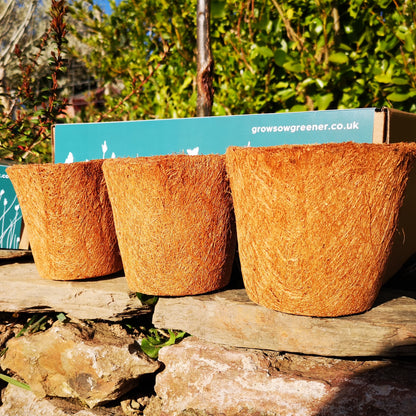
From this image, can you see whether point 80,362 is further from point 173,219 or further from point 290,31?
point 290,31

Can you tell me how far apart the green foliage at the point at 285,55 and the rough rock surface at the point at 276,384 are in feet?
4.50

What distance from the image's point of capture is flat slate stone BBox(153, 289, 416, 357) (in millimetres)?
1288

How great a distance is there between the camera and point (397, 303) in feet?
4.69

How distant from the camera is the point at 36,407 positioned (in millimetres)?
1702

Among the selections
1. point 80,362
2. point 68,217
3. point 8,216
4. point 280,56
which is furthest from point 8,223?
point 280,56

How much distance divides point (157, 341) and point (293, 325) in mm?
602

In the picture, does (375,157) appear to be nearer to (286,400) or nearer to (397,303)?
(397,303)

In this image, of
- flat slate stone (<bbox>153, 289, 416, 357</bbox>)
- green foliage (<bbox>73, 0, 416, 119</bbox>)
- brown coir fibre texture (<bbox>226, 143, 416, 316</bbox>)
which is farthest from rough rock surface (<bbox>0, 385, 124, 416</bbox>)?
green foliage (<bbox>73, 0, 416, 119</bbox>)

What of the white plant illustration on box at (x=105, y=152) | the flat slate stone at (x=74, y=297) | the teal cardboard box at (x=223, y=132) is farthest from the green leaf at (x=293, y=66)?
the flat slate stone at (x=74, y=297)

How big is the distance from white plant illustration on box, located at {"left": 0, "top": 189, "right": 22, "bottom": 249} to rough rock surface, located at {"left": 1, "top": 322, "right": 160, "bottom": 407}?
531 millimetres

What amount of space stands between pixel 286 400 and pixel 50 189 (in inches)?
46.3

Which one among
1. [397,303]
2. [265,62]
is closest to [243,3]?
[265,62]

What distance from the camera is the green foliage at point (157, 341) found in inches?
63.9

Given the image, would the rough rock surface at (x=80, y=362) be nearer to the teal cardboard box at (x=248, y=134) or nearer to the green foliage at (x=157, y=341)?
the green foliage at (x=157, y=341)
